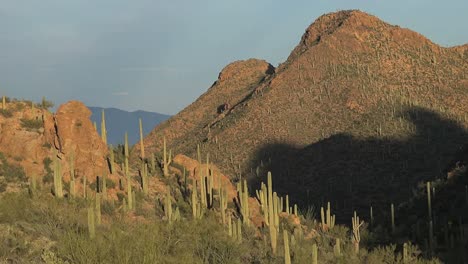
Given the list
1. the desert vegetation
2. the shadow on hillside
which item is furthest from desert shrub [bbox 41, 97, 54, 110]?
the shadow on hillside

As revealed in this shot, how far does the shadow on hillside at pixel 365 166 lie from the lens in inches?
1655

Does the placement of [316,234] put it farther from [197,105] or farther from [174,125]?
[197,105]

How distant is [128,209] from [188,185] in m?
6.87

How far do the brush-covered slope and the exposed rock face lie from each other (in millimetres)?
24764

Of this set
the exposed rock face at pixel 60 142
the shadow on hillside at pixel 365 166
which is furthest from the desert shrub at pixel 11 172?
the shadow on hillside at pixel 365 166

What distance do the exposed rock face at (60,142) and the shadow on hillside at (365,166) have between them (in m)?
21.6

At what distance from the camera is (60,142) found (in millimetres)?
21969

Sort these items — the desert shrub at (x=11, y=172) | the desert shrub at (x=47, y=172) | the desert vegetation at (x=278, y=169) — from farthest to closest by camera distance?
the desert shrub at (x=47, y=172) < the desert shrub at (x=11, y=172) < the desert vegetation at (x=278, y=169)

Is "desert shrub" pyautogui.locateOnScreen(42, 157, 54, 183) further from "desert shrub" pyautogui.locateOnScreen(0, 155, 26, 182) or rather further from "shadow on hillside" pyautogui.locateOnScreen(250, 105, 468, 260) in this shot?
"shadow on hillside" pyautogui.locateOnScreen(250, 105, 468, 260)

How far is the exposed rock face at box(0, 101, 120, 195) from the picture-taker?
21.8 metres

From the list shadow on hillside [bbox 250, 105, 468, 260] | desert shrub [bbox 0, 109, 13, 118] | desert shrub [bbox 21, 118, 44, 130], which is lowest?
shadow on hillside [bbox 250, 105, 468, 260]

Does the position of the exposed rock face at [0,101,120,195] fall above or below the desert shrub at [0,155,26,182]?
above

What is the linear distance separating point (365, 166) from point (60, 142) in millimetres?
31859

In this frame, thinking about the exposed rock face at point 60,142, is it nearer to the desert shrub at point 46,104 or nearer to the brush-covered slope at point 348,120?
the desert shrub at point 46,104
